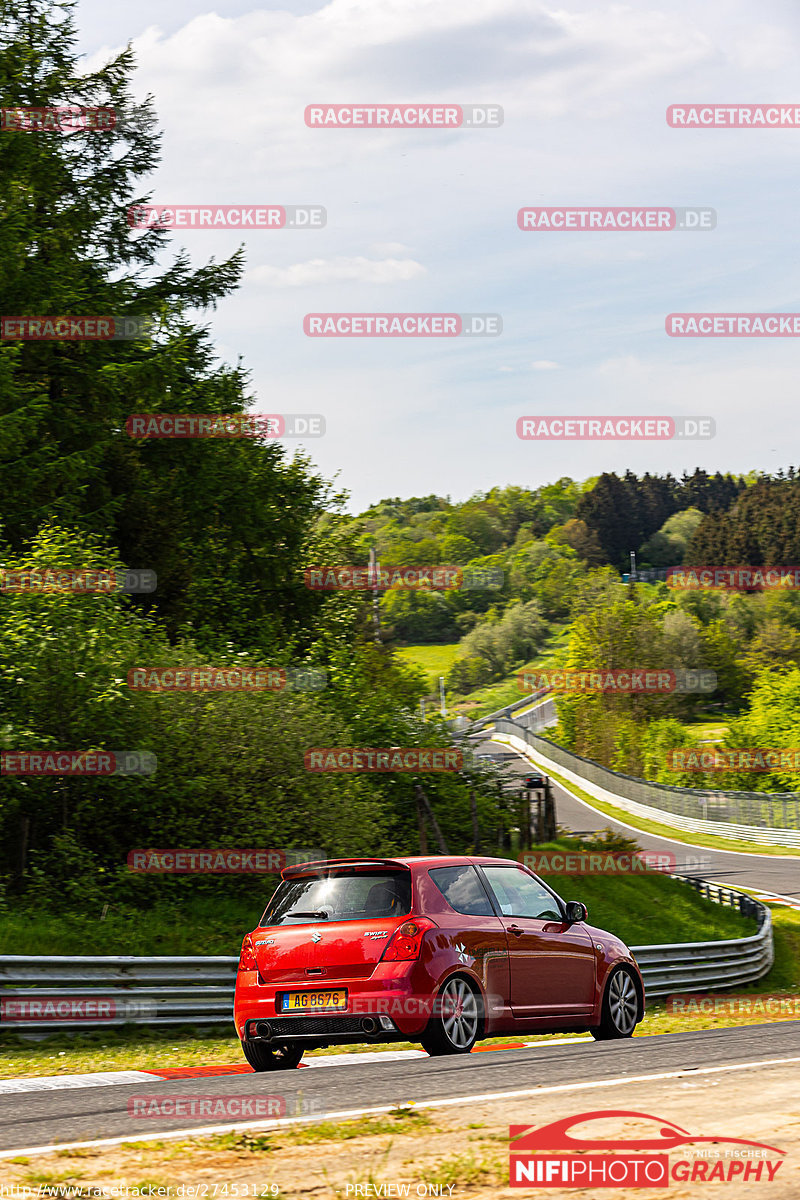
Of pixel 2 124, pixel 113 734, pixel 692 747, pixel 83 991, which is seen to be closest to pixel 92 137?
pixel 2 124

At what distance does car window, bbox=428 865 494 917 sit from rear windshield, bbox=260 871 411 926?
313mm

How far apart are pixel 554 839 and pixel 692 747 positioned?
61744mm

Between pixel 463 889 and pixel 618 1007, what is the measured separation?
90.5 inches

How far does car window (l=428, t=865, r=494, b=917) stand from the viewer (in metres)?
9.13

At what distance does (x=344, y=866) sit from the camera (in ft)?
30.2
